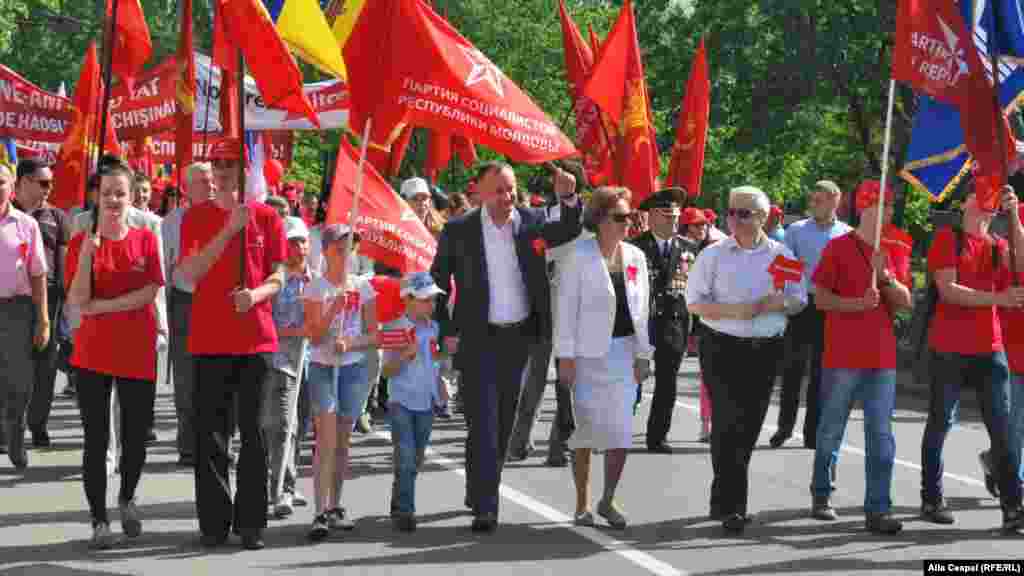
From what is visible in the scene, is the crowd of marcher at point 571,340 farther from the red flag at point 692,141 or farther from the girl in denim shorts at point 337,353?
the red flag at point 692,141

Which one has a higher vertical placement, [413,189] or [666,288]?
[413,189]

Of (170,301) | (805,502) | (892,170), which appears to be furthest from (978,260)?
(892,170)

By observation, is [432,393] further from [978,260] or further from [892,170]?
[892,170]

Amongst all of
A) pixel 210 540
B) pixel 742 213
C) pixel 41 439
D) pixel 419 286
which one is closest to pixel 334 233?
pixel 419 286

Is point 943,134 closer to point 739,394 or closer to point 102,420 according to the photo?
point 739,394

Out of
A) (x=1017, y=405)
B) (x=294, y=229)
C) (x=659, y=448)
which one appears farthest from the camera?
(x=659, y=448)

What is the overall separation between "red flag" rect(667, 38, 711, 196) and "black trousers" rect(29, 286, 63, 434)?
19.9ft

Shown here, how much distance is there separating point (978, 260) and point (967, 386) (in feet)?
2.31

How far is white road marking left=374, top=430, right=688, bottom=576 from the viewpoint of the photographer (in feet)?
30.6

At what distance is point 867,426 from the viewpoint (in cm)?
Answer: 1080

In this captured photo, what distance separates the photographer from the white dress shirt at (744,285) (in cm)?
1083

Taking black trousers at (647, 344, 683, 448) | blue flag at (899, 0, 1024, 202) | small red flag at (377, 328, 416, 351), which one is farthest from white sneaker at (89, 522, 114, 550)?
black trousers at (647, 344, 683, 448)

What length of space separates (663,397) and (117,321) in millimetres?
5649

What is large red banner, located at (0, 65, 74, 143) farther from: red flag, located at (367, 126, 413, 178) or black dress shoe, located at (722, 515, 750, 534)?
black dress shoe, located at (722, 515, 750, 534)
